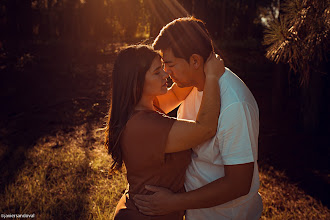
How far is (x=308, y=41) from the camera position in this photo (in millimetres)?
4121

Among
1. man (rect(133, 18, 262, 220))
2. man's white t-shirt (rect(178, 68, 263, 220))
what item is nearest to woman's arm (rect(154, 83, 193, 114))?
man (rect(133, 18, 262, 220))

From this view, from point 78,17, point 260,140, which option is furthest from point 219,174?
point 78,17

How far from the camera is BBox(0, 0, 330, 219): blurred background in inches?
161

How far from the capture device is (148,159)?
201cm

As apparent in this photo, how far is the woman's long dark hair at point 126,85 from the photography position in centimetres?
215

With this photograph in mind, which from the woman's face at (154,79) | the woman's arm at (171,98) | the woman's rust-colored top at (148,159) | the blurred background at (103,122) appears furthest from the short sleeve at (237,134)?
the blurred background at (103,122)

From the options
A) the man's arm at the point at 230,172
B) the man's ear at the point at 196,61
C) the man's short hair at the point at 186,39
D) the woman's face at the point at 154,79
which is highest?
the man's short hair at the point at 186,39

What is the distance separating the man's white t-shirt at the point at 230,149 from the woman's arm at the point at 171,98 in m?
0.79

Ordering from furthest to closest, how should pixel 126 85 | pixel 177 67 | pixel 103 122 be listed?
pixel 103 122 < pixel 177 67 < pixel 126 85

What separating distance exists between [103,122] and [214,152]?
599cm

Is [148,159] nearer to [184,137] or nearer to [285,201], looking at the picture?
[184,137]

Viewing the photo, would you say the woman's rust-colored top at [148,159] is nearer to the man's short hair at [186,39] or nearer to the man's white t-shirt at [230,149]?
the man's white t-shirt at [230,149]

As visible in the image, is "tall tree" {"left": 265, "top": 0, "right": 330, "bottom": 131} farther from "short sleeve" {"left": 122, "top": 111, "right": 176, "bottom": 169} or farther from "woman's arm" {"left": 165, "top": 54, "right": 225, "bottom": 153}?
"short sleeve" {"left": 122, "top": 111, "right": 176, "bottom": 169}

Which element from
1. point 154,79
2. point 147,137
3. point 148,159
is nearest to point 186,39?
point 154,79
